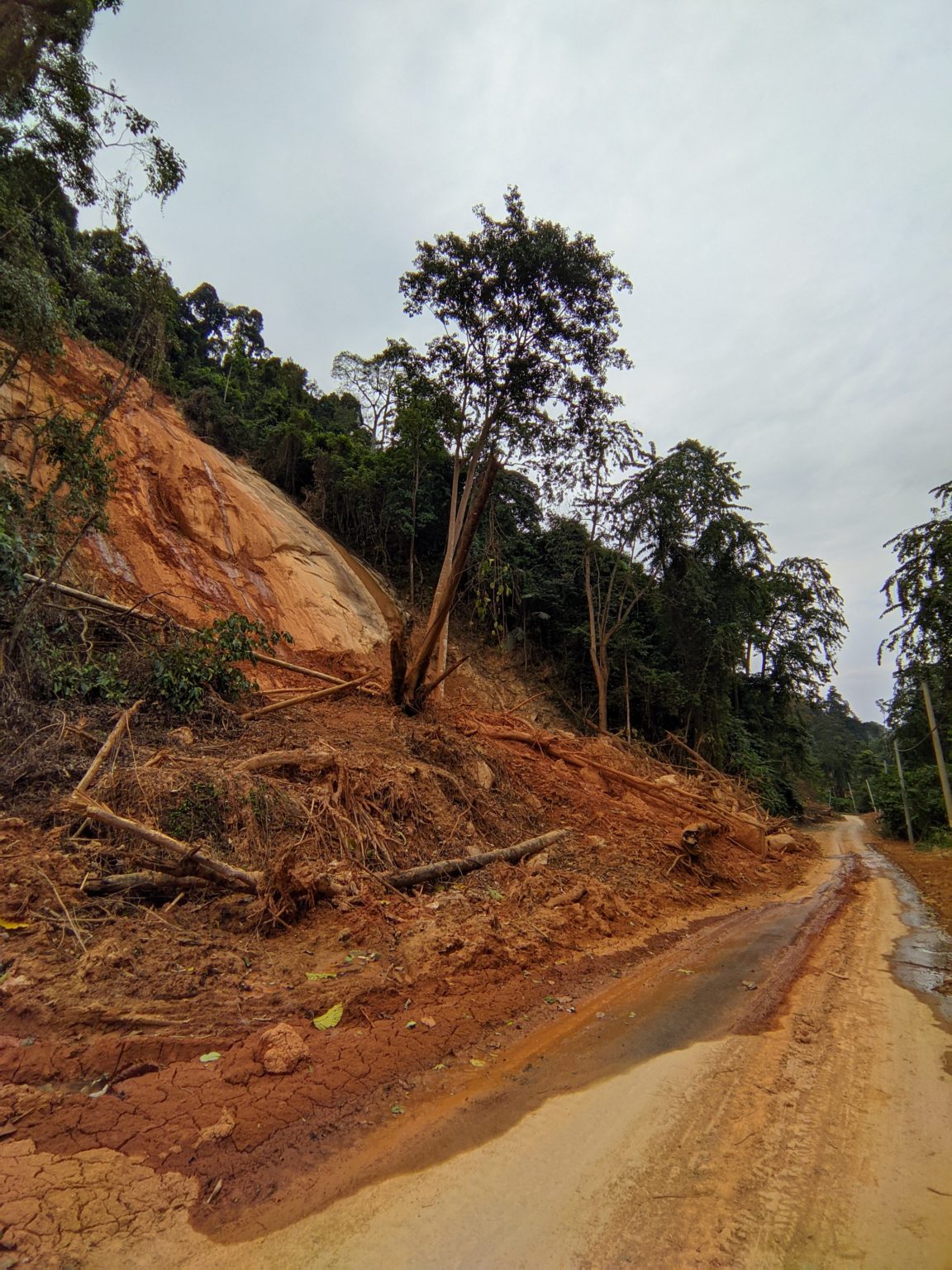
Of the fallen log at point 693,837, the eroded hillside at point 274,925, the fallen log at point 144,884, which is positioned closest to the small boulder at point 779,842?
the eroded hillside at point 274,925

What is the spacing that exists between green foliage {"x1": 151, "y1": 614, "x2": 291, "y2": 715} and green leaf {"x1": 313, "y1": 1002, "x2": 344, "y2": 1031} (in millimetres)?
4887

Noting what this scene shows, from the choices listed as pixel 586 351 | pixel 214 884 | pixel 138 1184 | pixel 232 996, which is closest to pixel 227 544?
pixel 586 351

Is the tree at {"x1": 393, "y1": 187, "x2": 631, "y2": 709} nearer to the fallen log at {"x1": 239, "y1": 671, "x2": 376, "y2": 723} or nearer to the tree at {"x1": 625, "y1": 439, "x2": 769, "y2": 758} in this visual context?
the fallen log at {"x1": 239, "y1": 671, "x2": 376, "y2": 723}

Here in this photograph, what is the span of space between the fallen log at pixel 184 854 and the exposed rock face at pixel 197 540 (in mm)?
6864

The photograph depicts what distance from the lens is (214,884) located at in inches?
167

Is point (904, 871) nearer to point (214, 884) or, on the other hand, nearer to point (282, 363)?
point (214, 884)

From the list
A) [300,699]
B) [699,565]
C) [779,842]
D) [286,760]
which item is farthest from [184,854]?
[699,565]

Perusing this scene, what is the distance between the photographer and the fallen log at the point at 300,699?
7.91 metres

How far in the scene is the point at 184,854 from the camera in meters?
4.07

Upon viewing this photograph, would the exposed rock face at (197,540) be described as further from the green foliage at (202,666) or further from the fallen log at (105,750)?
the fallen log at (105,750)

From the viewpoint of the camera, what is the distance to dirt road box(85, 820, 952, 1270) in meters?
1.87

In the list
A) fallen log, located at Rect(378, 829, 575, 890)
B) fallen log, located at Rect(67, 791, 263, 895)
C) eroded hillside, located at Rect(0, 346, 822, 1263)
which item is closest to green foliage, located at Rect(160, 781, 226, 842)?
eroded hillside, located at Rect(0, 346, 822, 1263)

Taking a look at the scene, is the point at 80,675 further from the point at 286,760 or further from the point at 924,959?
the point at 924,959

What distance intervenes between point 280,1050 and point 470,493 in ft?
44.1
